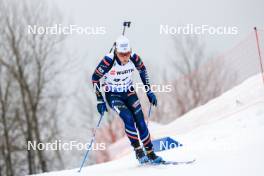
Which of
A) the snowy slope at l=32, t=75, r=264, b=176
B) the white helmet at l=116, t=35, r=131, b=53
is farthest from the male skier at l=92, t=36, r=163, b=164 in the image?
the snowy slope at l=32, t=75, r=264, b=176

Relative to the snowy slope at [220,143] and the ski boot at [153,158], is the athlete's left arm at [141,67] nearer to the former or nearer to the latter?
the ski boot at [153,158]

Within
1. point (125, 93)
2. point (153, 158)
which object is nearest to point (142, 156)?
point (153, 158)

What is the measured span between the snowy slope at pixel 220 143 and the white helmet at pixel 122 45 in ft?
5.56

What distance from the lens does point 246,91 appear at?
14.0 meters

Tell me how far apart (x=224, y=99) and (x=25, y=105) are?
13.8m

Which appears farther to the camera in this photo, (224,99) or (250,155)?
(224,99)

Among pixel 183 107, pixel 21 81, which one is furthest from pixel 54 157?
pixel 183 107

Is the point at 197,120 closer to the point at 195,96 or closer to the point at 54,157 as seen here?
the point at 54,157

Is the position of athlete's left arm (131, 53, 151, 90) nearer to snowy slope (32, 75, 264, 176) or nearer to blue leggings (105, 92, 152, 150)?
blue leggings (105, 92, 152, 150)

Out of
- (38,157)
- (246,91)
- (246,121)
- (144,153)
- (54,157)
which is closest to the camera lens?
(144,153)

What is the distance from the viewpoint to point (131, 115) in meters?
7.53

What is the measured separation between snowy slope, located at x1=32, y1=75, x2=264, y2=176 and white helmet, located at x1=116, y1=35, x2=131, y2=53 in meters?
1.70

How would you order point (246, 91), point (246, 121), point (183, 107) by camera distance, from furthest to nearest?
point (183, 107) < point (246, 91) < point (246, 121)

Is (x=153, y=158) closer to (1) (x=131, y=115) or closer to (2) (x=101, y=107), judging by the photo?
(1) (x=131, y=115)
